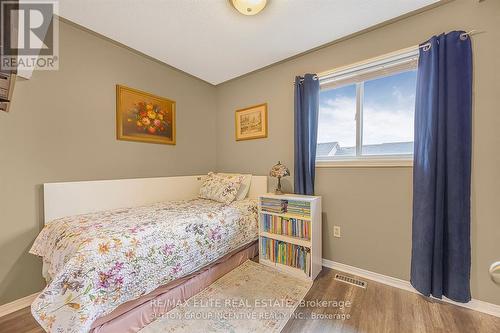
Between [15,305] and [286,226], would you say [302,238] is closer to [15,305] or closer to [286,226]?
[286,226]

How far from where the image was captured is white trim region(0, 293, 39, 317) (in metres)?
1.49

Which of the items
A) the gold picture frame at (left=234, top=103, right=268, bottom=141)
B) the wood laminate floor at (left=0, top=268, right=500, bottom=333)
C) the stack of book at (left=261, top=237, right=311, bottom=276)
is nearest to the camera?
the wood laminate floor at (left=0, top=268, right=500, bottom=333)

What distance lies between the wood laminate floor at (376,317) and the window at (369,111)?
1147 millimetres

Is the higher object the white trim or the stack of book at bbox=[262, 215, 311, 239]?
the stack of book at bbox=[262, 215, 311, 239]

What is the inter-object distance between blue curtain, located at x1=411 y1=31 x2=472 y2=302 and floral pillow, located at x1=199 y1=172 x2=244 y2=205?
5.58ft

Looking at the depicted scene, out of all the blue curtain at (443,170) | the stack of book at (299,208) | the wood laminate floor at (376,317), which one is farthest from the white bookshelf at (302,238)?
the blue curtain at (443,170)

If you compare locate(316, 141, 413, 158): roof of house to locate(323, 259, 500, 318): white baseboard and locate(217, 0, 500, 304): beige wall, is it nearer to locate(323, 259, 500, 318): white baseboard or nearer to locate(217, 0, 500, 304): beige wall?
locate(217, 0, 500, 304): beige wall

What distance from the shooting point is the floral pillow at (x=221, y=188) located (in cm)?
237

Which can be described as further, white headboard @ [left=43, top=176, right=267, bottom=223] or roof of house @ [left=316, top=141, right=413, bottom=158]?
roof of house @ [left=316, top=141, right=413, bottom=158]

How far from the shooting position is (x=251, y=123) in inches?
109

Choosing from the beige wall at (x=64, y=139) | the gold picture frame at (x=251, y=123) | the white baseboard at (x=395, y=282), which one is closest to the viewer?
the white baseboard at (x=395, y=282)

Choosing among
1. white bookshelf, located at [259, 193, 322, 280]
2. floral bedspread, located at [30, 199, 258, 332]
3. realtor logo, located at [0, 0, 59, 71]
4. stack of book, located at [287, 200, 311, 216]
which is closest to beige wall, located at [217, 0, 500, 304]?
white bookshelf, located at [259, 193, 322, 280]

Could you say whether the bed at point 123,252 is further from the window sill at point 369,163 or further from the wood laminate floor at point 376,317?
the window sill at point 369,163

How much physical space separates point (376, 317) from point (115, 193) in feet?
8.01
